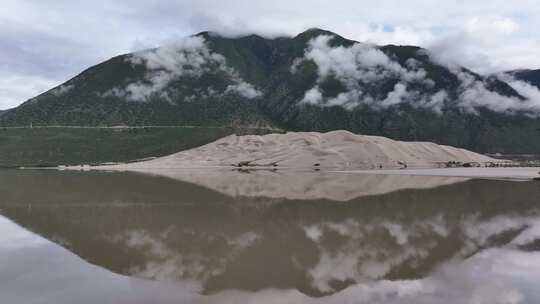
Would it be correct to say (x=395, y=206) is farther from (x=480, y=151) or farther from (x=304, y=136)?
(x=480, y=151)

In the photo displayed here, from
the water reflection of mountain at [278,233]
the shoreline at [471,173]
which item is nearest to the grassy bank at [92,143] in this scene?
the shoreline at [471,173]

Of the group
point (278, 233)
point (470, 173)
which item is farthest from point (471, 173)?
point (278, 233)

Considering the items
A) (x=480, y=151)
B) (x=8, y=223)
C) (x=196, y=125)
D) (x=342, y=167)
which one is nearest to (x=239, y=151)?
(x=342, y=167)

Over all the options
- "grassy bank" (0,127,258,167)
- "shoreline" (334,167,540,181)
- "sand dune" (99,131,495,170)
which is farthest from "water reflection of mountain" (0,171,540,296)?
"grassy bank" (0,127,258,167)

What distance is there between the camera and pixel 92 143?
148500 mm

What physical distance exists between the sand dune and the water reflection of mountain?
52423mm

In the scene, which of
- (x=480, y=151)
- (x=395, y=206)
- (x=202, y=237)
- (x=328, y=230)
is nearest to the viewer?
(x=202, y=237)

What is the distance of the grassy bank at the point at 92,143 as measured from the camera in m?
133

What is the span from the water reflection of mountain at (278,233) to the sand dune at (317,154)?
5242 cm

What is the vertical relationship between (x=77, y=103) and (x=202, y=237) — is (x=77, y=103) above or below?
above

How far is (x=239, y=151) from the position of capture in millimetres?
104938

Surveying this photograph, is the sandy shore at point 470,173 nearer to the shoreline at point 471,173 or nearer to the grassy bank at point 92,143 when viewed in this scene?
the shoreline at point 471,173

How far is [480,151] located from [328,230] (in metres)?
158

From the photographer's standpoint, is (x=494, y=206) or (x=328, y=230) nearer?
(x=328, y=230)
